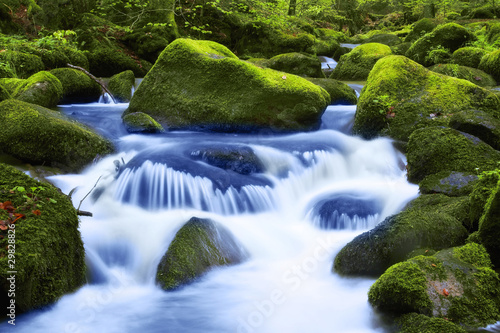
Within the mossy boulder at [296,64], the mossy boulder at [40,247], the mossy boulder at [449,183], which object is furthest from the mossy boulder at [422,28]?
the mossy boulder at [40,247]

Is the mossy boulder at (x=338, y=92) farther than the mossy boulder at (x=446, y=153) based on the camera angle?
Yes

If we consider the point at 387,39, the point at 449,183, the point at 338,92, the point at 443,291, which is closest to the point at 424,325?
the point at 443,291

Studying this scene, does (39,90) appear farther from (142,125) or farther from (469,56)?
(469,56)

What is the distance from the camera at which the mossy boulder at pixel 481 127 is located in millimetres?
6234

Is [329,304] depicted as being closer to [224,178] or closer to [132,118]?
[224,178]

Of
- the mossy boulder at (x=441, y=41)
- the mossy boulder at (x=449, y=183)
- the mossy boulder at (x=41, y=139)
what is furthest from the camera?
the mossy boulder at (x=441, y=41)

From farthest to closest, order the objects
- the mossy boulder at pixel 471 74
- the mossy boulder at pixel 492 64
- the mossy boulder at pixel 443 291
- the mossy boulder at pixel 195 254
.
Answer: the mossy boulder at pixel 492 64 < the mossy boulder at pixel 471 74 < the mossy boulder at pixel 195 254 < the mossy boulder at pixel 443 291

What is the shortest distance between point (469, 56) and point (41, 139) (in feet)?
42.3

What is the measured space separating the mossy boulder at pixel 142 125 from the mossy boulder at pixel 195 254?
3895 millimetres

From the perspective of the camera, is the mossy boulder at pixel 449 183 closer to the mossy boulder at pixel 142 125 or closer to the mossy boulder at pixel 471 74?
the mossy boulder at pixel 142 125

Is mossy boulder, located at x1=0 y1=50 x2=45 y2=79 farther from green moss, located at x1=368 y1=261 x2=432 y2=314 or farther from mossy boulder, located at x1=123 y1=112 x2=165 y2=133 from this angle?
green moss, located at x1=368 y1=261 x2=432 y2=314

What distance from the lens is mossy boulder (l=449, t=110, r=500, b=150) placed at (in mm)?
6234

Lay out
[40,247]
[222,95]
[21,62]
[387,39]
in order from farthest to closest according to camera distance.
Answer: [387,39], [21,62], [222,95], [40,247]

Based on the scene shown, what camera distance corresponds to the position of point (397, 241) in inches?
155
